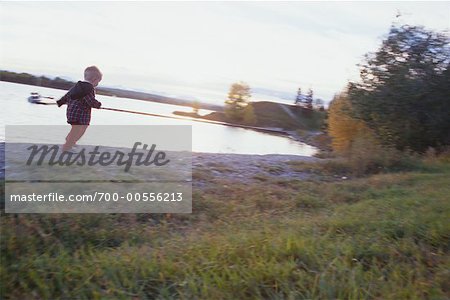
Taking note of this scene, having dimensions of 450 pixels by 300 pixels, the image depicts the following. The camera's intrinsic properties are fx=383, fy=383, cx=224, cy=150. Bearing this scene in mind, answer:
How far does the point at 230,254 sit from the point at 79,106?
3636 mm

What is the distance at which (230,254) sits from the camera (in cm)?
340

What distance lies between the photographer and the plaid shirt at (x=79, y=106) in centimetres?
573

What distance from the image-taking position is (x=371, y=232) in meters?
4.37

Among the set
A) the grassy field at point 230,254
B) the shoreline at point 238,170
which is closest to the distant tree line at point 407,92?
the shoreline at point 238,170

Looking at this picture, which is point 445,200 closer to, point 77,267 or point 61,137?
point 77,267

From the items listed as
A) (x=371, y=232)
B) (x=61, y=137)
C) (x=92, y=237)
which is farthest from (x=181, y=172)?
(x=371, y=232)

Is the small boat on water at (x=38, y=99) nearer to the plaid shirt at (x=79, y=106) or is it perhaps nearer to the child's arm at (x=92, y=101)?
the plaid shirt at (x=79, y=106)

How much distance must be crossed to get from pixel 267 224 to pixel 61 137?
455cm

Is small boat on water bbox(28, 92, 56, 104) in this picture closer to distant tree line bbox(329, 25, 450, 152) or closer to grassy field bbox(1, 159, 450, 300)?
grassy field bbox(1, 159, 450, 300)

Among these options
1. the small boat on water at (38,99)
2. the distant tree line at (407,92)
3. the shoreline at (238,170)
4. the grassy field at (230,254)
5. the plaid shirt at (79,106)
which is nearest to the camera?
the grassy field at (230,254)

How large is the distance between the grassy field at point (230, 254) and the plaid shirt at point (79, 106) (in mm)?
2162

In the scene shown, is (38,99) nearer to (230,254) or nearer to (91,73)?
(91,73)

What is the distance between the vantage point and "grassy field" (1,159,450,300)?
9.52 feet

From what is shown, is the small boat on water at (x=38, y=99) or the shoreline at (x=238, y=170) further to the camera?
the small boat on water at (x=38, y=99)
